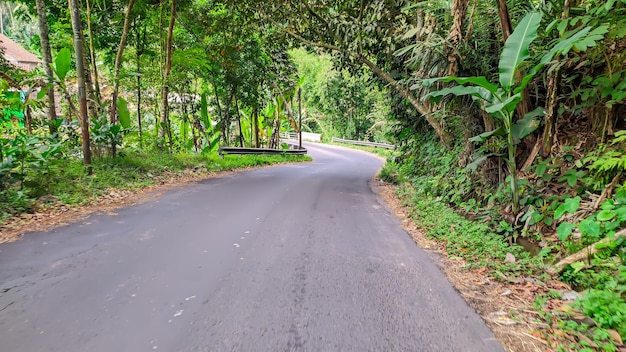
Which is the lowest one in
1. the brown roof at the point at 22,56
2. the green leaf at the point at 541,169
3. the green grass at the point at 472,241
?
the green grass at the point at 472,241

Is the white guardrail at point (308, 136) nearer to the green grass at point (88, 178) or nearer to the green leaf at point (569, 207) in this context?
the green grass at point (88, 178)

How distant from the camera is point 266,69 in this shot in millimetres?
16844

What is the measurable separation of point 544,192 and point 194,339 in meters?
4.57

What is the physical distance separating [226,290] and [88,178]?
590cm

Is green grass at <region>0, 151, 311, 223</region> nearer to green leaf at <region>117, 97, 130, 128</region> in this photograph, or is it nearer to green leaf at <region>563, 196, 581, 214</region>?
green leaf at <region>117, 97, 130, 128</region>

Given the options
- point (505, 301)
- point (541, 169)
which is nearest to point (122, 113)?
point (541, 169)

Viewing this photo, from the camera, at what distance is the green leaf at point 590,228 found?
343 centimetres

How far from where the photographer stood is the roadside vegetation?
3.58 m

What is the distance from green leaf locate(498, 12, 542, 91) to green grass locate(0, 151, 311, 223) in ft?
23.2

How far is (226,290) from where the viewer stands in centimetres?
327

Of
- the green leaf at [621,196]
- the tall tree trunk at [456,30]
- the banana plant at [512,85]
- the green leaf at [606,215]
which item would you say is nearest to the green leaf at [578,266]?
the green leaf at [606,215]

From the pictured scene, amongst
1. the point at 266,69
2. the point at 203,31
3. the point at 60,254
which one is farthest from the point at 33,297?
the point at 266,69

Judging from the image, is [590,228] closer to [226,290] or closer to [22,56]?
[226,290]

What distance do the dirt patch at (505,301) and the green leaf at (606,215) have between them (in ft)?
2.58
